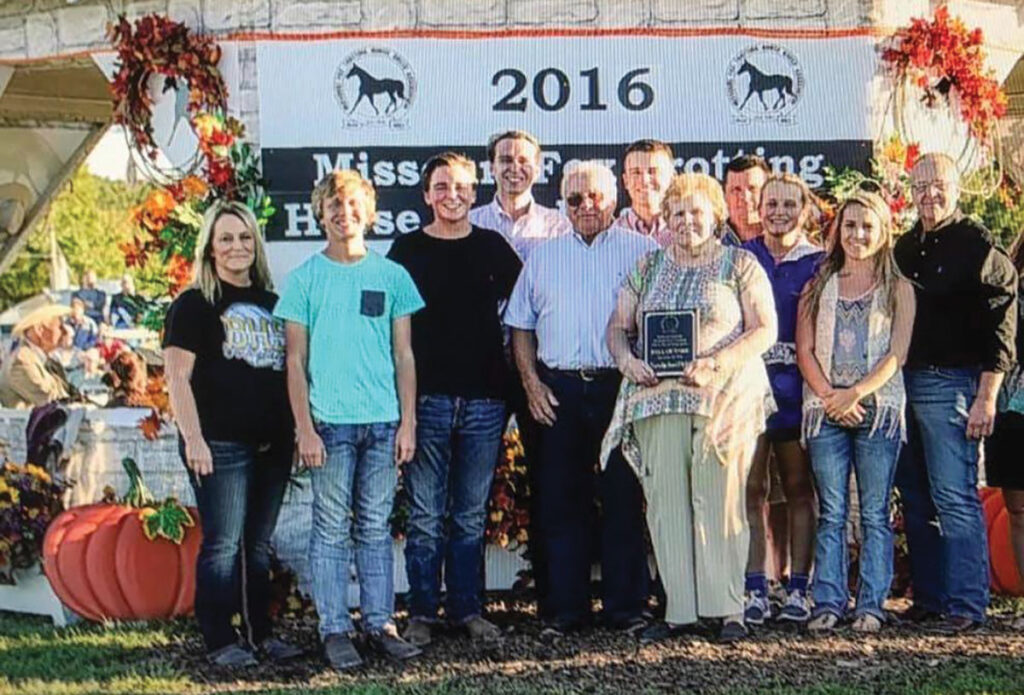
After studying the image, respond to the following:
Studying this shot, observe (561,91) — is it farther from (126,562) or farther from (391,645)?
(126,562)

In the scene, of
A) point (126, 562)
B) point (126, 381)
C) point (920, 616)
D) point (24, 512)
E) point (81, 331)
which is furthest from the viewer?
point (81, 331)

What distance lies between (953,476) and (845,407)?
0.64m

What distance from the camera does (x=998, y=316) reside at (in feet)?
19.7

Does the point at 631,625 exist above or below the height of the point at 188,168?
below

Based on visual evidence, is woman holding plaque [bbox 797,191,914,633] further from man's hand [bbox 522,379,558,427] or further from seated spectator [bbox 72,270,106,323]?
seated spectator [bbox 72,270,106,323]

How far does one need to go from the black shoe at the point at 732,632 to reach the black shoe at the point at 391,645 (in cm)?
124

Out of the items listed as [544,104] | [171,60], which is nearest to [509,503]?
[544,104]

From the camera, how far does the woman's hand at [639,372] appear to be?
576 cm

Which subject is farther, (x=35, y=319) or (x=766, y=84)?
(x=35, y=319)

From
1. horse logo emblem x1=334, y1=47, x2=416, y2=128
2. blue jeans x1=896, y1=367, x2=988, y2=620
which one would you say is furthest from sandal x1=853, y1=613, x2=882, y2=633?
horse logo emblem x1=334, y1=47, x2=416, y2=128

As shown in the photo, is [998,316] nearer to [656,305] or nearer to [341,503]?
[656,305]

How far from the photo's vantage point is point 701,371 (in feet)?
18.7

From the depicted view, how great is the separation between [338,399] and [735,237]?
6.52ft

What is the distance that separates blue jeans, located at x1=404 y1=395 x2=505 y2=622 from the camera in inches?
237
